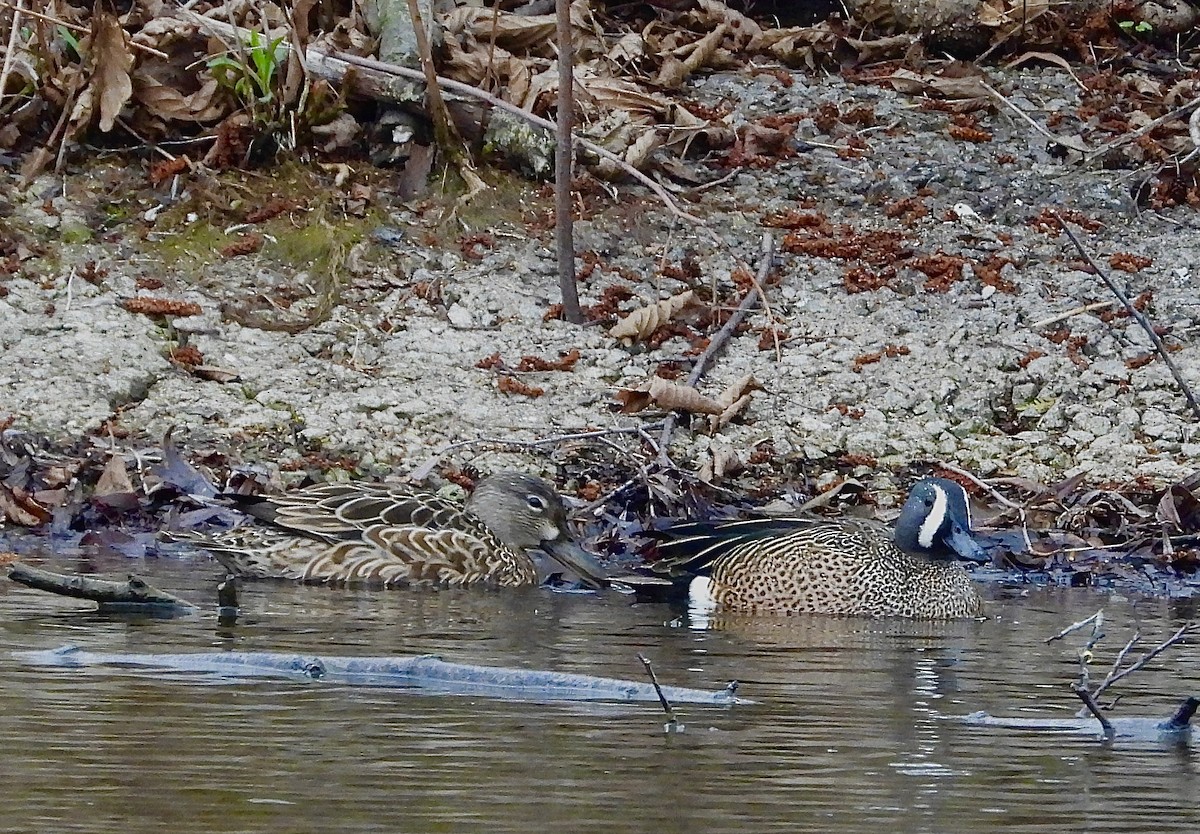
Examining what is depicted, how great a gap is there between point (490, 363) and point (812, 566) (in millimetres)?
3308

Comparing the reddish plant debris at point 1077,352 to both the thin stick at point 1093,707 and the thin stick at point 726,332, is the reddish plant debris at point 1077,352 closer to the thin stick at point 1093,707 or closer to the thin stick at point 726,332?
the thin stick at point 726,332

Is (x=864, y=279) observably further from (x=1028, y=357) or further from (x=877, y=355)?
(x=1028, y=357)

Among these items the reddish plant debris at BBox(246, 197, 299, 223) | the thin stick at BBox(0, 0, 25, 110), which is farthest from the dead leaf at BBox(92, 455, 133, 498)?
the reddish plant debris at BBox(246, 197, 299, 223)

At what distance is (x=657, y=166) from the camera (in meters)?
14.2

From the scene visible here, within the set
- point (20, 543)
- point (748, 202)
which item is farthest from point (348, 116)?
point (20, 543)

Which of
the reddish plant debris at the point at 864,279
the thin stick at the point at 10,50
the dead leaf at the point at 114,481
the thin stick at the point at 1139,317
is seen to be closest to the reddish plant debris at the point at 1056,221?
the reddish plant debris at the point at 864,279

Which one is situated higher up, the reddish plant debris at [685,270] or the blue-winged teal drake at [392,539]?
the reddish plant debris at [685,270]

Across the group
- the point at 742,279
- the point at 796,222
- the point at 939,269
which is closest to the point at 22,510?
the point at 742,279

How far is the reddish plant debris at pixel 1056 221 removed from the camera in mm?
14039

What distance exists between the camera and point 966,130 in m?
14.9

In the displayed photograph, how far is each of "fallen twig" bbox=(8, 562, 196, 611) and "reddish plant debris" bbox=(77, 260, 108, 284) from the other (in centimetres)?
516

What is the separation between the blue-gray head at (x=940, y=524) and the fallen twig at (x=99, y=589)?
3.51 m

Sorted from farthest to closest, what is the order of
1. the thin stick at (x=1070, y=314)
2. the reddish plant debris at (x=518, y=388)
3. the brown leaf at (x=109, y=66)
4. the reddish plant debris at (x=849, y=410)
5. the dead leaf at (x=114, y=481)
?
the brown leaf at (x=109, y=66) < the thin stick at (x=1070, y=314) < the reddish plant debris at (x=518, y=388) < the reddish plant debris at (x=849, y=410) < the dead leaf at (x=114, y=481)

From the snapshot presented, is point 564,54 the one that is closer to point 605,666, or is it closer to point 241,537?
point 241,537
